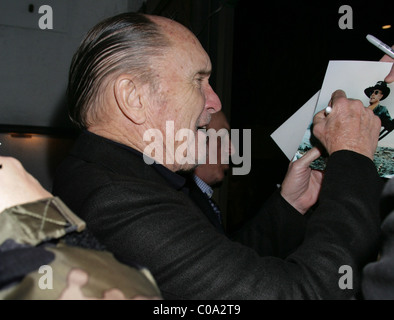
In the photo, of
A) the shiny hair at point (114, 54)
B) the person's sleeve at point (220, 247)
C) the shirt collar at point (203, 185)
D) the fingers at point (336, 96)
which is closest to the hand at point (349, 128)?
the fingers at point (336, 96)

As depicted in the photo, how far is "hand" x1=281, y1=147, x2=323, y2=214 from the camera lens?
1021mm

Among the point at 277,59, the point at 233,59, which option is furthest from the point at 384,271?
the point at 233,59

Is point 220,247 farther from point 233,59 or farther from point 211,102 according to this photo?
point 233,59

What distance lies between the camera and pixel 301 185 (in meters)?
1.06

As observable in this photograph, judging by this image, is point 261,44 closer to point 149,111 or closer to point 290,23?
point 290,23

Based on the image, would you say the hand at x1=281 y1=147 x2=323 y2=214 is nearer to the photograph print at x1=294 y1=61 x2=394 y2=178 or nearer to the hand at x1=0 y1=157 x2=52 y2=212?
the photograph print at x1=294 y1=61 x2=394 y2=178

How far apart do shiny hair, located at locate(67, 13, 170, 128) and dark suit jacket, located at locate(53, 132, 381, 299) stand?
0.21m

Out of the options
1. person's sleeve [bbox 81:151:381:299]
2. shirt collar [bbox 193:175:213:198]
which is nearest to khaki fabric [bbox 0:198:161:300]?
person's sleeve [bbox 81:151:381:299]

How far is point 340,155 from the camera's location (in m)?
0.73

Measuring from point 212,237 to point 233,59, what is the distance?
4.93ft

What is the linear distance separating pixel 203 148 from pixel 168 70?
0.21m

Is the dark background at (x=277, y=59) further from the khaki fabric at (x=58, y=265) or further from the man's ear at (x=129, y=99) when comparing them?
the khaki fabric at (x=58, y=265)

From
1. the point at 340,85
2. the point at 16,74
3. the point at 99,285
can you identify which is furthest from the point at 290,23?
the point at 16,74

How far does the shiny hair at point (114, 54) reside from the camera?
0.81 m
